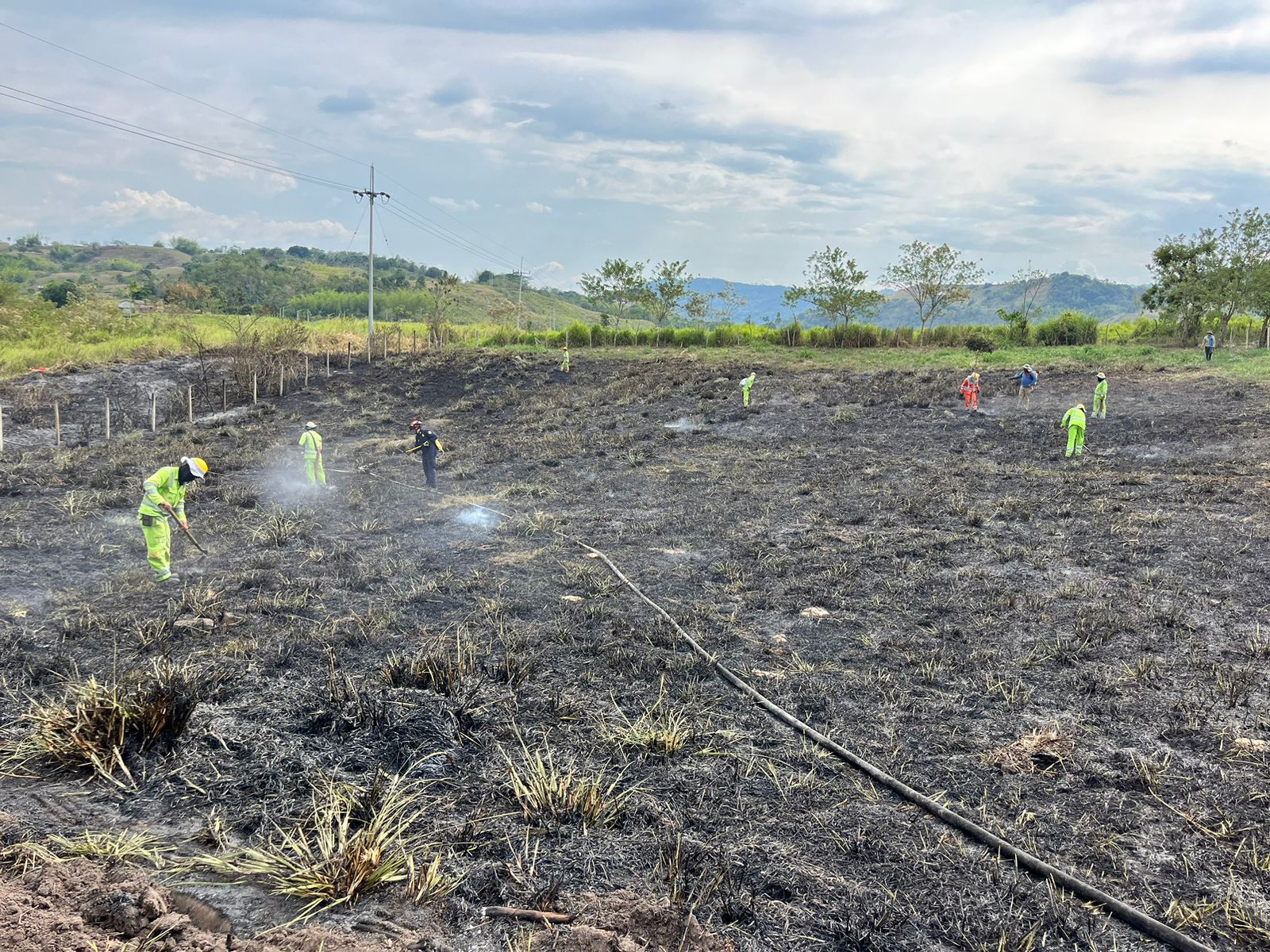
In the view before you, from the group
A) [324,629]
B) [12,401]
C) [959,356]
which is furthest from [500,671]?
[959,356]

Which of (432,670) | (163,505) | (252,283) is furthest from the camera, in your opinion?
(252,283)

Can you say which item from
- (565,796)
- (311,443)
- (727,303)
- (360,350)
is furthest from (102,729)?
(727,303)

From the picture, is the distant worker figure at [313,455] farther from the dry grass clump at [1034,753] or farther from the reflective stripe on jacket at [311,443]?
the dry grass clump at [1034,753]

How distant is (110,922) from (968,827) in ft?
15.9

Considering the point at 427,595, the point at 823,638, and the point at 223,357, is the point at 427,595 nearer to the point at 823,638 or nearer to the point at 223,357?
the point at 823,638

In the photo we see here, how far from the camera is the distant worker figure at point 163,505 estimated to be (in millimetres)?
9422

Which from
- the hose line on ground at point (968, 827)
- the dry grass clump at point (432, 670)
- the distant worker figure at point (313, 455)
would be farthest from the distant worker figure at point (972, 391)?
the dry grass clump at point (432, 670)

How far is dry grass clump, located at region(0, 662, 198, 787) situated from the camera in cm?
541

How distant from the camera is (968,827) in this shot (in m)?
4.89

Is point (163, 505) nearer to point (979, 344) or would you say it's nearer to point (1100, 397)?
point (1100, 397)

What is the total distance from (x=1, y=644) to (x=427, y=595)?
4093 mm

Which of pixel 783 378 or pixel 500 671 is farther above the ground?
pixel 783 378

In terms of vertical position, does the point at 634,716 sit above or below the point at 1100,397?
below

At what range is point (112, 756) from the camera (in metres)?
5.46
